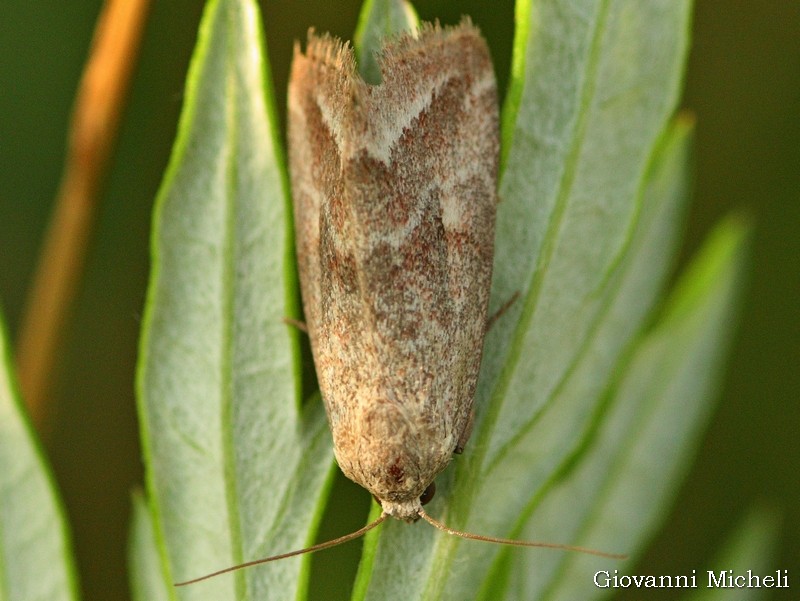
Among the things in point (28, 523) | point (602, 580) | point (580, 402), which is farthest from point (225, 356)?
point (602, 580)

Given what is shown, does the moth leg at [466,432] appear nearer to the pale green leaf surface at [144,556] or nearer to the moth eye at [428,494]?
the moth eye at [428,494]

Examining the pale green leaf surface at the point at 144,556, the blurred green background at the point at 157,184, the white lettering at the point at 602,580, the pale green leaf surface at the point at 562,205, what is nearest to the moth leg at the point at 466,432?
the pale green leaf surface at the point at 562,205

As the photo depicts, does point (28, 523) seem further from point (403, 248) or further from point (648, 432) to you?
point (648, 432)

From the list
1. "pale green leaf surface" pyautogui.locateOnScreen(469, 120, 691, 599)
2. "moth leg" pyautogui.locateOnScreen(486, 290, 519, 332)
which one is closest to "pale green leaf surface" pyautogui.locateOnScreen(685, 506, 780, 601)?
"pale green leaf surface" pyautogui.locateOnScreen(469, 120, 691, 599)

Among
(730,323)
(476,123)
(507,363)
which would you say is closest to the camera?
(507,363)

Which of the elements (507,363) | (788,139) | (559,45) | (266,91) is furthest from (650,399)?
(788,139)

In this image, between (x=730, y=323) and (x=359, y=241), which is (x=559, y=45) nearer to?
(x=359, y=241)
